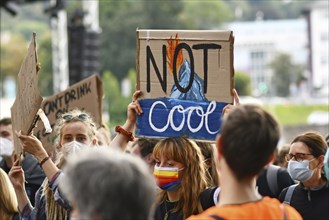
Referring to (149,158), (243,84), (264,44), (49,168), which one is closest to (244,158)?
(49,168)

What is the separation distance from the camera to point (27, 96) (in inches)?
219

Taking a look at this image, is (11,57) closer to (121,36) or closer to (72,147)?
(121,36)

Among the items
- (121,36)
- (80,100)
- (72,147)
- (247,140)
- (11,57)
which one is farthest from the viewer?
(121,36)

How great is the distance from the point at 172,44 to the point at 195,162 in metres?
0.58

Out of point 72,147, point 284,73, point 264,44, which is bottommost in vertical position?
point 72,147

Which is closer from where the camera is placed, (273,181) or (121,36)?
(273,181)

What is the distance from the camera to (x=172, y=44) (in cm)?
546

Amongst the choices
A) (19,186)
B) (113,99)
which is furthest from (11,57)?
(19,186)

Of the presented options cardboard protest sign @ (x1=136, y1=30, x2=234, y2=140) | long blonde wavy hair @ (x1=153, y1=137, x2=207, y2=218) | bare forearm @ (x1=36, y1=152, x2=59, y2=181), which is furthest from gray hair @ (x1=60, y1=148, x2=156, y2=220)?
long blonde wavy hair @ (x1=153, y1=137, x2=207, y2=218)

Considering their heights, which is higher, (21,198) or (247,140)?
(247,140)

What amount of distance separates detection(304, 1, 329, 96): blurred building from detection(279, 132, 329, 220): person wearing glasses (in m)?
113

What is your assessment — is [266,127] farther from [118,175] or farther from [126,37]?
[126,37]

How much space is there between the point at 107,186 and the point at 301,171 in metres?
2.55

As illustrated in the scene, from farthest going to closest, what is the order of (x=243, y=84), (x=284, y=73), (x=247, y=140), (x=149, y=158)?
(x=284, y=73), (x=243, y=84), (x=149, y=158), (x=247, y=140)
